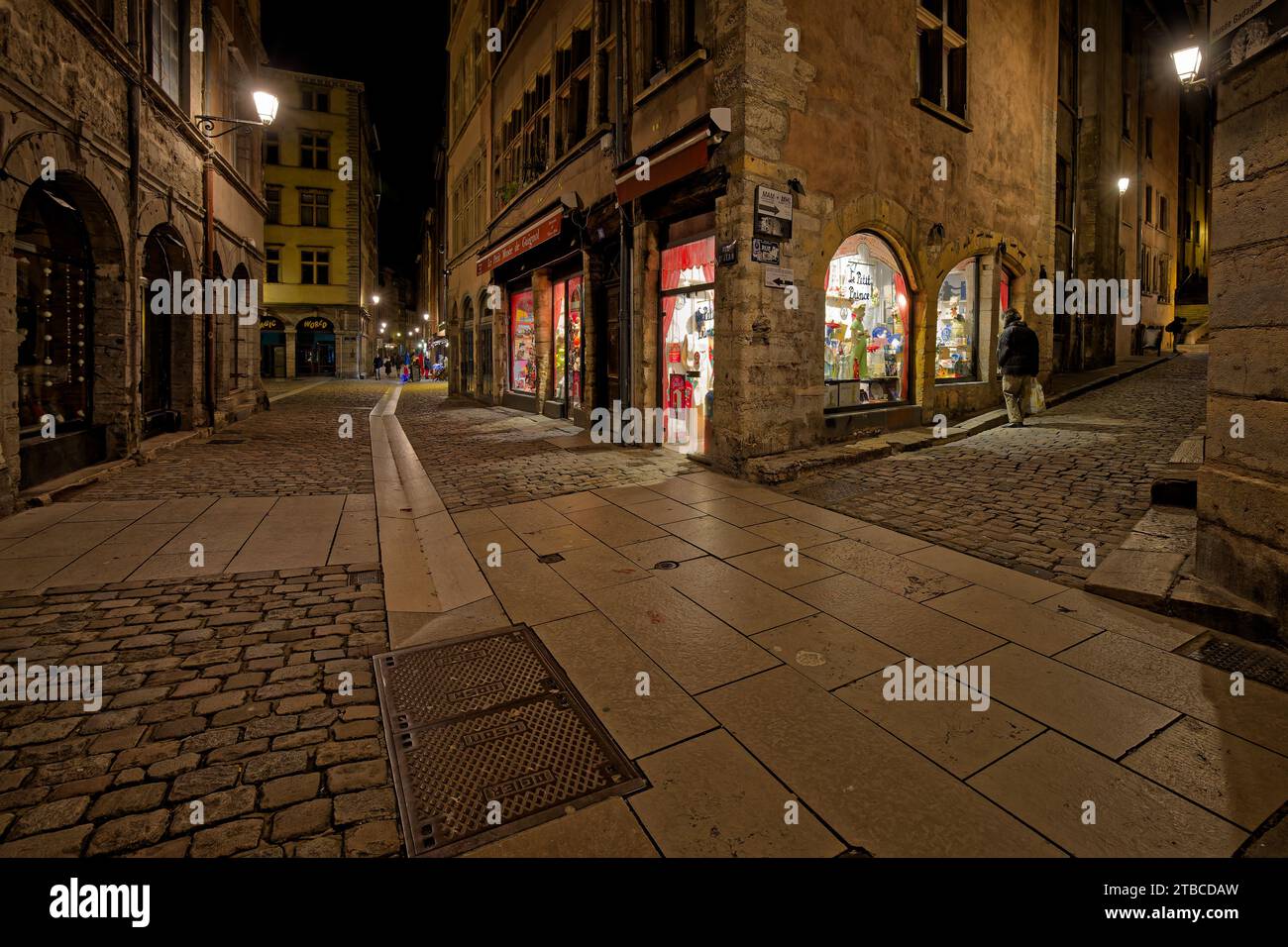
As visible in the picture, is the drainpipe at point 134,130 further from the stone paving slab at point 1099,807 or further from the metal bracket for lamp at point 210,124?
the stone paving slab at point 1099,807

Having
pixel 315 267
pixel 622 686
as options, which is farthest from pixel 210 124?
pixel 315 267

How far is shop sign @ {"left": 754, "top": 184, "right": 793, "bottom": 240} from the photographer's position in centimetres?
833

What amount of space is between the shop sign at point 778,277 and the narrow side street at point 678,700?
3.84 meters

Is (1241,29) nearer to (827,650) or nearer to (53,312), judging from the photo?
(827,650)

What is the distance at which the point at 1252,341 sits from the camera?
383 cm

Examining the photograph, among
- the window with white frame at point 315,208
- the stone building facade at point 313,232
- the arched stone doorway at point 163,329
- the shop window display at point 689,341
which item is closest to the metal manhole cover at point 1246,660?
the shop window display at point 689,341

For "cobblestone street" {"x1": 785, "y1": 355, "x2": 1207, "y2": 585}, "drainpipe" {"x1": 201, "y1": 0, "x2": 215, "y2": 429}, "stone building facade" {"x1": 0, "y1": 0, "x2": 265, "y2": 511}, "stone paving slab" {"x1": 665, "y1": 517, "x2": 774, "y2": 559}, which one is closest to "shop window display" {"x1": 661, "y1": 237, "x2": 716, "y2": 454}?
"cobblestone street" {"x1": 785, "y1": 355, "x2": 1207, "y2": 585}

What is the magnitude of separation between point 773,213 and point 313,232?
43.2 metres

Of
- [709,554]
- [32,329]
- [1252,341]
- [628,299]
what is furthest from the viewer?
[628,299]

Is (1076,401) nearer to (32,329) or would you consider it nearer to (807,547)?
(807,547)

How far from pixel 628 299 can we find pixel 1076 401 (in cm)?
1028

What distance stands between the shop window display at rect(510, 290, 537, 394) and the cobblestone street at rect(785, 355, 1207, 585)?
35.4 ft

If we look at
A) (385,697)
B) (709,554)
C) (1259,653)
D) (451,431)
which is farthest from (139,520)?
(1259,653)

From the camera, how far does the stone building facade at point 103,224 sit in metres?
6.77
